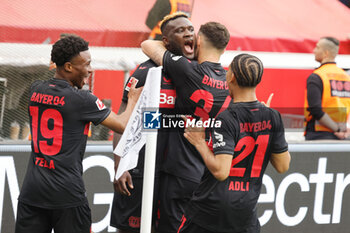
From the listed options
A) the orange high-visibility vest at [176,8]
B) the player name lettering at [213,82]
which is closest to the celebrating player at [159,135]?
the player name lettering at [213,82]

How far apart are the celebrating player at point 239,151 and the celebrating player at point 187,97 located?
781mm

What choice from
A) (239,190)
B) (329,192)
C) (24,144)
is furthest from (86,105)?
(329,192)

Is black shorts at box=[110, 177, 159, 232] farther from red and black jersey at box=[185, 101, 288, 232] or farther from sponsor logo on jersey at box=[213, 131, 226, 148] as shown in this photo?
sponsor logo on jersey at box=[213, 131, 226, 148]

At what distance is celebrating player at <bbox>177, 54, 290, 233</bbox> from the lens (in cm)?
361

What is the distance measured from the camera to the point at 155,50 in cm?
449

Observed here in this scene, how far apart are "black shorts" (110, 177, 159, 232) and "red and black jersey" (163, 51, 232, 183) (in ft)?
0.75

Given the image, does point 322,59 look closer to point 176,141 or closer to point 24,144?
point 176,141

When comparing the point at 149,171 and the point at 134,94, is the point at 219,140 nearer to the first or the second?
the point at 149,171

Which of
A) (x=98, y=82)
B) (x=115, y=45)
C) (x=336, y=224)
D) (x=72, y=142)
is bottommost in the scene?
(x=336, y=224)

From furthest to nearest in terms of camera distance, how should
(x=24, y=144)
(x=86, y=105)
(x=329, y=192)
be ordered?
(x=329, y=192), (x=24, y=144), (x=86, y=105)

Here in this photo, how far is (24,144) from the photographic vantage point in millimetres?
5332

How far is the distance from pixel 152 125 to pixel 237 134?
568 mm

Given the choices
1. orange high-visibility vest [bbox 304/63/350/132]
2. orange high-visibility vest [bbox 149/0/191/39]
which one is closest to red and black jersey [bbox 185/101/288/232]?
orange high-visibility vest [bbox 149/0/191/39]

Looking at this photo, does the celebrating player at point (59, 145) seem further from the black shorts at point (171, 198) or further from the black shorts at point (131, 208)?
the black shorts at point (171, 198)
